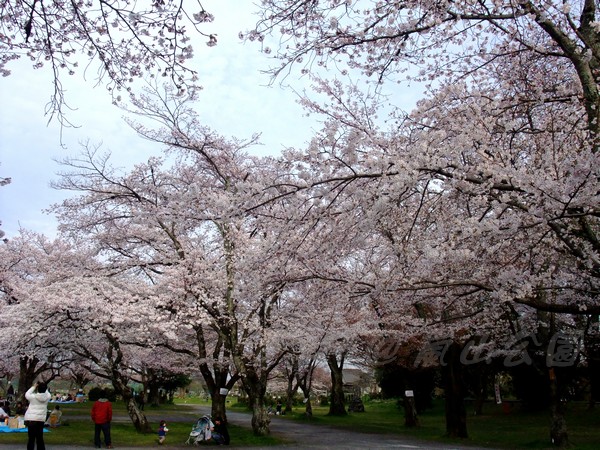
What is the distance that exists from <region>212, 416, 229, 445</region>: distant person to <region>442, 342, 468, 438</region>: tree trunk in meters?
6.97

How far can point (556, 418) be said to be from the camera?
42.9ft

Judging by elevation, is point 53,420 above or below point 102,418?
below

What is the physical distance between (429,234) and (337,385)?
77.2 ft

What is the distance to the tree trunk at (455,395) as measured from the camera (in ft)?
51.6

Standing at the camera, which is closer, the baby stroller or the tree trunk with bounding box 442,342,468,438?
the baby stroller

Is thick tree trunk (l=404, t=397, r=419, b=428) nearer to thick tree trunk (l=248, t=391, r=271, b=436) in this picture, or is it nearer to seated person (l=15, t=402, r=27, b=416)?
thick tree trunk (l=248, t=391, r=271, b=436)

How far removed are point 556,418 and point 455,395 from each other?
322 cm

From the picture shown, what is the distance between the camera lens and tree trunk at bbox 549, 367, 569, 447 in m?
12.9

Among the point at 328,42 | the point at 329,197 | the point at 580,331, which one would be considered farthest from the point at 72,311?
the point at 580,331

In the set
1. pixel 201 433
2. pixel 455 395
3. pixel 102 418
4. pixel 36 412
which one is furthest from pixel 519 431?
pixel 36 412

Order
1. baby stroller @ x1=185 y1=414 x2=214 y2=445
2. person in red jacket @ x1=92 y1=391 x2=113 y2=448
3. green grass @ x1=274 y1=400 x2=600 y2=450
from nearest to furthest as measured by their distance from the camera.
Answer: person in red jacket @ x1=92 y1=391 x2=113 y2=448 < baby stroller @ x1=185 y1=414 x2=214 y2=445 < green grass @ x1=274 y1=400 x2=600 y2=450

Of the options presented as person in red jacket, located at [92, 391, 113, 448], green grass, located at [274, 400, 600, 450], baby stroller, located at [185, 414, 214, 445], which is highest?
person in red jacket, located at [92, 391, 113, 448]

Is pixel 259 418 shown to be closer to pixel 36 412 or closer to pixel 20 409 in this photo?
pixel 36 412

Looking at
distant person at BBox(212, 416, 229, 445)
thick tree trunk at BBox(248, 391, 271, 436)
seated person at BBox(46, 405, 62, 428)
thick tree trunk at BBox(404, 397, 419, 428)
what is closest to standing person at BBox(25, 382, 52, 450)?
distant person at BBox(212, 416, 229, 445)
